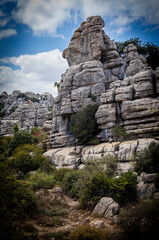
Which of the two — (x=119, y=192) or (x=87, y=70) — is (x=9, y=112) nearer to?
(x=87, y=70)

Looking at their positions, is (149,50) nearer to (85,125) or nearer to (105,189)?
(85,125)

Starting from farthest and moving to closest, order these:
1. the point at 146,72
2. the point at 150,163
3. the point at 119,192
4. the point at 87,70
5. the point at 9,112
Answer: the point at 9,112 < the point at 87,70 < the point at 146,72 < the point at 150,163 < the point at 119,192

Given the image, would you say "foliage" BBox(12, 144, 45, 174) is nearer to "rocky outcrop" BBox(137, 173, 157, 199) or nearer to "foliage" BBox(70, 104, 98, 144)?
"foliage" BBox(70, 104, 98, 144)

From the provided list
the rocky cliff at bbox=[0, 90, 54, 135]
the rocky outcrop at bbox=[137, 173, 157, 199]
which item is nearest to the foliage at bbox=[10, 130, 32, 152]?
the rocky cliff at bbox=[0, 90, 54, 135]

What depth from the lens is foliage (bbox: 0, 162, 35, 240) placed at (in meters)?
5.52

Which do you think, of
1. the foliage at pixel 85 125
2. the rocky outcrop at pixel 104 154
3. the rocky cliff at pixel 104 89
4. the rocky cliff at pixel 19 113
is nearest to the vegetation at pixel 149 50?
the rocky cliff at pixel 104 89

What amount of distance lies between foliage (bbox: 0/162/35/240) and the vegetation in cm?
4397

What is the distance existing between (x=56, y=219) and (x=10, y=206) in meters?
2.87

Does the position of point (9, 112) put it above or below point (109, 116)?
above

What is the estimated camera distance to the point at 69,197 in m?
14.1

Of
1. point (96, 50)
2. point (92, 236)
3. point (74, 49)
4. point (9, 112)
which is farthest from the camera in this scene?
point (9, 112)

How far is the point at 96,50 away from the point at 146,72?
688 inches

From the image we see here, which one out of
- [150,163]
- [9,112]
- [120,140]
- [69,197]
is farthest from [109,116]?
[9,112]

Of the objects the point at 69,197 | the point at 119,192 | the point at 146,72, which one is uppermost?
the point at 146,72
